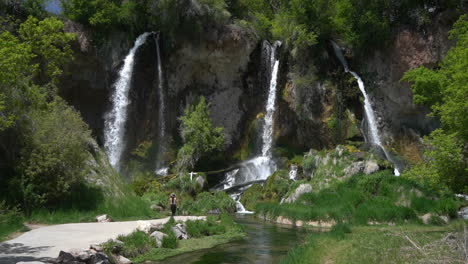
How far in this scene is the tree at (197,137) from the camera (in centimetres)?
3662

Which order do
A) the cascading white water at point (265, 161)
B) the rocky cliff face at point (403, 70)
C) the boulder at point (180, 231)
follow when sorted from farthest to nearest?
the cascading white water at point (265, 161)
the rocky cliff face at point (403, 70)
the boulder at point (180, 231)

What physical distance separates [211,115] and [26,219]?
25.5 meters

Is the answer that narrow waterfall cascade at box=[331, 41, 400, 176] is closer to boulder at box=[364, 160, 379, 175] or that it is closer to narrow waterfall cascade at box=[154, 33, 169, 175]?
boulder at box=[364, 160, 379, 175]

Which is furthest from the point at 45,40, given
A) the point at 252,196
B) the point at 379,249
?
the point at 379,249

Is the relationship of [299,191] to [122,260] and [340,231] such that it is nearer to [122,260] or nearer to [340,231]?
[340,231]

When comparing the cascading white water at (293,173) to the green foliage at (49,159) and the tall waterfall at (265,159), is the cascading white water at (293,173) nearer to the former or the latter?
the tall waterfall at (265,159)

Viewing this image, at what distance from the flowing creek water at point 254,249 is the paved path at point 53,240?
2.41 metres

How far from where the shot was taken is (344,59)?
37688 mm

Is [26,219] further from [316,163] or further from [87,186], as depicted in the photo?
[316,163]

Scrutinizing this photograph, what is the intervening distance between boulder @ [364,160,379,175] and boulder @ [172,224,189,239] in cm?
1128

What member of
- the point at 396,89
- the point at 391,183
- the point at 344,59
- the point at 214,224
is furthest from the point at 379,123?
the point at 214,224

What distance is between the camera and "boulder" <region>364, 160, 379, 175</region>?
23.1 metres

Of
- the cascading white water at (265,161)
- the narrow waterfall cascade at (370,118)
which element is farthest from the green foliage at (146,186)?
the narrow waterfall cascade at (370,118)

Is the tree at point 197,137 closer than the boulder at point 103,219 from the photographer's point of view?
No
